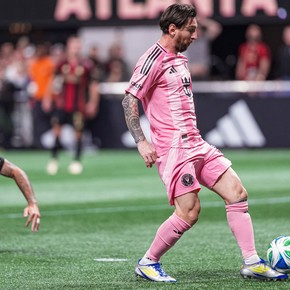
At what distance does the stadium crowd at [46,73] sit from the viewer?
24.3 meters

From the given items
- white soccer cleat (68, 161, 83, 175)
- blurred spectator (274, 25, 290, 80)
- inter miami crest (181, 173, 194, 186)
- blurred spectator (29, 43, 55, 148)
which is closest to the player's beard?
inter miami crest (181, 173, 194, 186)

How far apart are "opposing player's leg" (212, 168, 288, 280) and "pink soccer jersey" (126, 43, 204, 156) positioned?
38cm

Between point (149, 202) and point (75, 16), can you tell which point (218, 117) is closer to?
point (75, 16)

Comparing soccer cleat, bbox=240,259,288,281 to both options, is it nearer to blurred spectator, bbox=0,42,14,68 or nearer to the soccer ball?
the soccer ball

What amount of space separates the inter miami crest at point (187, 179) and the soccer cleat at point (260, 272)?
0.75 metres

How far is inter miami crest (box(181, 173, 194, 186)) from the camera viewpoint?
8.43m

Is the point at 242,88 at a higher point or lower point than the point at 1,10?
lower

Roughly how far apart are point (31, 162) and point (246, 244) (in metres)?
14.1

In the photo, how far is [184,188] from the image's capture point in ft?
27.6

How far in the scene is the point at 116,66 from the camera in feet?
83.3

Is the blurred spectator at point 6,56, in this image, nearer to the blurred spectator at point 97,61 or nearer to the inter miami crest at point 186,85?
the blurred spectator at point 97,61

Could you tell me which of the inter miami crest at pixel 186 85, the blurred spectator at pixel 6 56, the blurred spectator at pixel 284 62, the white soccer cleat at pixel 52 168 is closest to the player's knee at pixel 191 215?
the inter miami crest at pixel 186 85

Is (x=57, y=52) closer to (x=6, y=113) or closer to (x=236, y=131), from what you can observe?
(x=6, y=113)

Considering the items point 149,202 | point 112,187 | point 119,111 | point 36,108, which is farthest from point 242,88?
point 149,202
